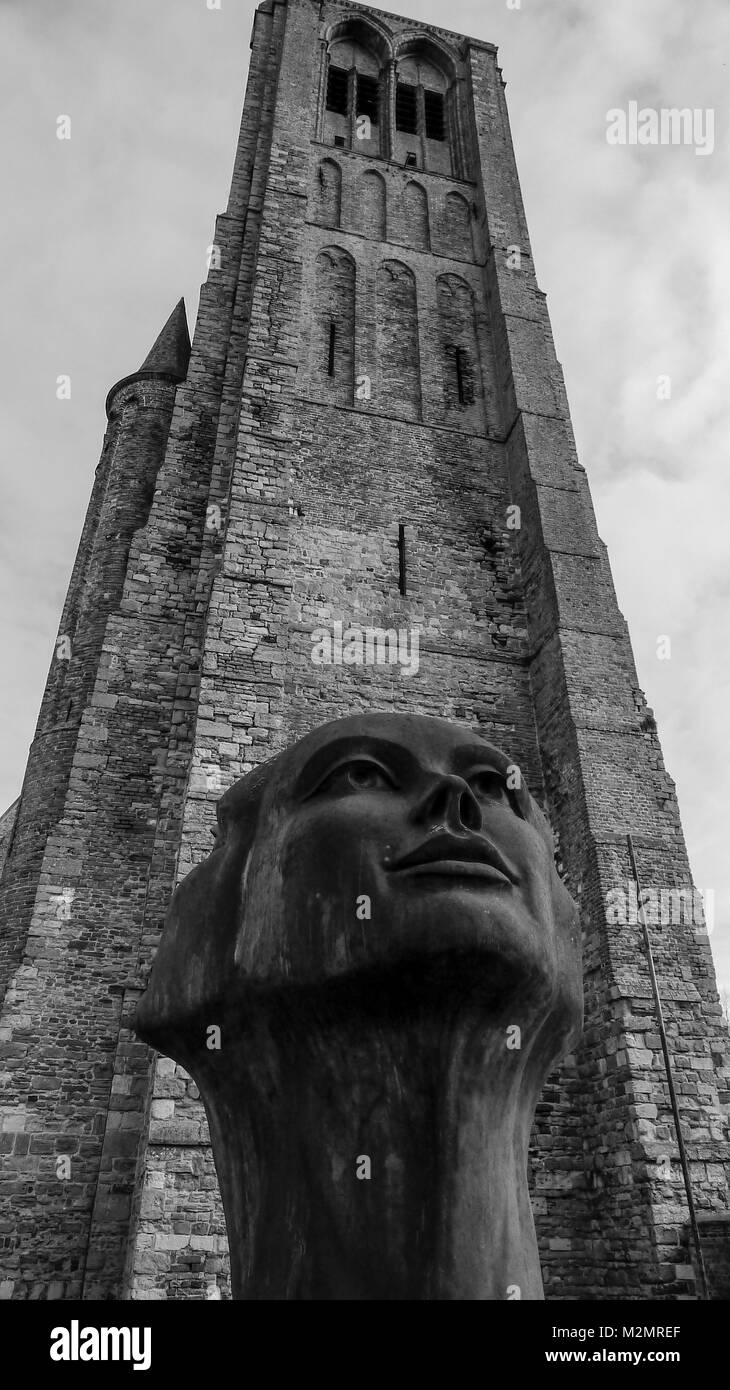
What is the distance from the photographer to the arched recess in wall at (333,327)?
46.8 ft

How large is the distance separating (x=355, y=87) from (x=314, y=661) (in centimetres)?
1681

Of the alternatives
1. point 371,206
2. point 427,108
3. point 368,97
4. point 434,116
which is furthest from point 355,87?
point 371,206

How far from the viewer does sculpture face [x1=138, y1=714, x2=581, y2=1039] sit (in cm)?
185

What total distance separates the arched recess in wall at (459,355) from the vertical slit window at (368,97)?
642 centimetres

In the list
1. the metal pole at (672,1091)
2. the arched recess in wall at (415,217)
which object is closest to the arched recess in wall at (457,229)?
the arched recess in wall at (415,217)

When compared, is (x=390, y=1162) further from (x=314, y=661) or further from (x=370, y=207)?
(x=370, y=207)

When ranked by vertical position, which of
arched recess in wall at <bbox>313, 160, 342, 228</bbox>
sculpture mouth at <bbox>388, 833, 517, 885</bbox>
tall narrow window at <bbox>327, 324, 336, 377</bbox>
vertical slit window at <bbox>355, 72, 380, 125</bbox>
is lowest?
sculpture mouth at <bbox>388, 833, 517, 885</bbox>

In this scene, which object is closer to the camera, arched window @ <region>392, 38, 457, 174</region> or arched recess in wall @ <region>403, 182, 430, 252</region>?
arched recess in wall @ <region>403, 182, 430, 252</region>

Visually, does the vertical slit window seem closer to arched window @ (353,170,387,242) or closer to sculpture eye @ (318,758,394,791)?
arched window @ (353,170,387,242)

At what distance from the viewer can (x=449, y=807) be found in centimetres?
201

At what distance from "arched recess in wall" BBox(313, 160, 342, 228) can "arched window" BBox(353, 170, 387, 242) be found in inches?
15.9

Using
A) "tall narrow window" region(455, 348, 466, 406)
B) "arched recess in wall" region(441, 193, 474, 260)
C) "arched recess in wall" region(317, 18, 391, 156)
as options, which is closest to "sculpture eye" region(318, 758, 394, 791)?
"tall narrow window" region(455, 348, 466, 406)

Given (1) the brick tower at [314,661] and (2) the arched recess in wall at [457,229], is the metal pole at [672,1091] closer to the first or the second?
(1) the brick tower at [314,661]
